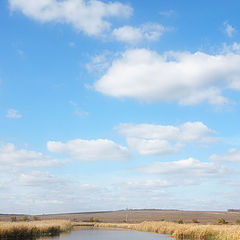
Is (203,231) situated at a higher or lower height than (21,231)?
lower

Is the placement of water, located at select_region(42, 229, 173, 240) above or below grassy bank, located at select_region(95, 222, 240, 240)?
below

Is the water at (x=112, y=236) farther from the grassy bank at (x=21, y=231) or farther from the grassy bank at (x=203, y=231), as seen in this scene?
the grassy bank at (x=21, y=231)

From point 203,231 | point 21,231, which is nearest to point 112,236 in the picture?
point 21,231

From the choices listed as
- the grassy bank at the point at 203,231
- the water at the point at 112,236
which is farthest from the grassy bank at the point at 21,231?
the grassy bank at the point at 203,231

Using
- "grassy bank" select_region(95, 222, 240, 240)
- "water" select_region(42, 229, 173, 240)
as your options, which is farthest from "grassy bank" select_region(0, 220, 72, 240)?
"grassy bank" select_region(95, 222, 240, 240)

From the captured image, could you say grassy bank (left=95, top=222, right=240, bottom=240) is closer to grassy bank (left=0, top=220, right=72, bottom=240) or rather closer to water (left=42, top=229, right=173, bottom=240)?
water (left=42, top=229, right=173, bottom=240)

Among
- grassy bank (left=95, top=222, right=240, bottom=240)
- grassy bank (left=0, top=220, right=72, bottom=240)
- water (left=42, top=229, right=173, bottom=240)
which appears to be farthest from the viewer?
water (left=42, top=229, right=173, bottom=240)

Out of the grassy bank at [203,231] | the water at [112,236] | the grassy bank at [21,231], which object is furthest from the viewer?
the water at [112,236]

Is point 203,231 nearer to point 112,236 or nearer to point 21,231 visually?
point 112,236

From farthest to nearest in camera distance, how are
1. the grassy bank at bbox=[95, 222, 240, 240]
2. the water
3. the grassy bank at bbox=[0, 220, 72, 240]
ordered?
the water, the grassy bank at bbox=[0, 220, 72, 240], the grassy bank at bbox=[95, 222, 240, 240]

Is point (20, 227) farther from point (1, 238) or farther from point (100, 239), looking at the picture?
point (100, 239)

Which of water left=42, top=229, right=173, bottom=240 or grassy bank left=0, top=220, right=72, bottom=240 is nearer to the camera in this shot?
grassy bank left=0, top=220, right=72, bottom=240

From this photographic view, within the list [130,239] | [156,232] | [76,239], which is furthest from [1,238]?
[156,232]

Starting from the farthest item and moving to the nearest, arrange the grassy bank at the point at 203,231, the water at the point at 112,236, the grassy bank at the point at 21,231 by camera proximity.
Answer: the water at the point at 112,236 < the grassy bank at the point at 21,231 < the grassy bank at the point at 203,231
